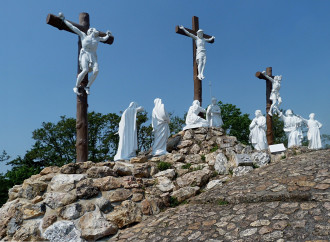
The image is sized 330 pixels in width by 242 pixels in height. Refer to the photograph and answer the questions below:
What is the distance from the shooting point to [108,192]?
760 cm

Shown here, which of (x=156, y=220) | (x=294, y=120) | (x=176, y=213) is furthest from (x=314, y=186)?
(x=294, y=120)

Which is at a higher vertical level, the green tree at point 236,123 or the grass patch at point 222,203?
the green tree at point 236,123

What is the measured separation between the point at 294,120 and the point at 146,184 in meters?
8.80

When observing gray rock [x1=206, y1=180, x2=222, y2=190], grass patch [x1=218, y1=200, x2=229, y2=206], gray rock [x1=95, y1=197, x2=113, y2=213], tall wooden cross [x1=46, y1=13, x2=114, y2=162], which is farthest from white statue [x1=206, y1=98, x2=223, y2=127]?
gray rock [x1=95, y1=197, x2=113, y2=213]

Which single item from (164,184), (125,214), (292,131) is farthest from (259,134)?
A: (125,214)

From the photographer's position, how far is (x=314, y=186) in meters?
6.40

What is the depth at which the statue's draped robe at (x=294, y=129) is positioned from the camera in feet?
45.5

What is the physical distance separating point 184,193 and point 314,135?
310 inches

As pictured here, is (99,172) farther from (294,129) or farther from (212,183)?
(294,129)

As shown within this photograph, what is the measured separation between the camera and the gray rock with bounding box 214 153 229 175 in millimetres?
9320

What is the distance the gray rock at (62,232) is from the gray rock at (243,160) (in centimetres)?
510

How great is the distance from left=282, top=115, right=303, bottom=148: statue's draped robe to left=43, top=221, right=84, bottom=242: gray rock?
1041cm

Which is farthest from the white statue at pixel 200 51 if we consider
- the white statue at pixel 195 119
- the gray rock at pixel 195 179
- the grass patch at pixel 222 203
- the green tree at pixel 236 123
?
the green tree at pixel 236 123

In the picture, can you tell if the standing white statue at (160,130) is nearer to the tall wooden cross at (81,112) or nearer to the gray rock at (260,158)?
the tall wooden cross at (81,112)
